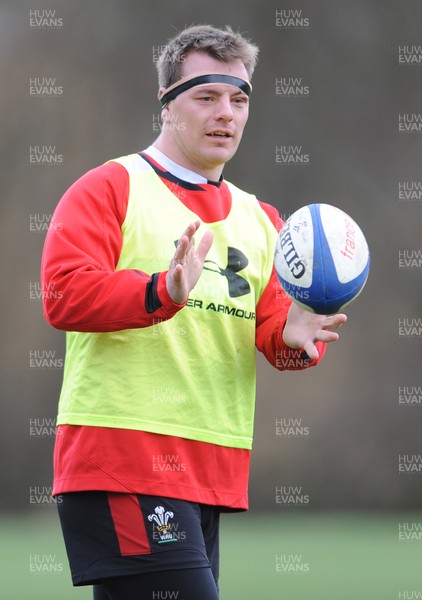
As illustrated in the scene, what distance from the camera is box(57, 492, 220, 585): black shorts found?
7.41ft

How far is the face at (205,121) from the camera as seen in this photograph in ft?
8.59

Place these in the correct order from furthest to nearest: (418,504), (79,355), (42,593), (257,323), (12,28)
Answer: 1. (12,28)
2. (418,504)
3. (42,593)
4. (257,323)
5. (79,355)

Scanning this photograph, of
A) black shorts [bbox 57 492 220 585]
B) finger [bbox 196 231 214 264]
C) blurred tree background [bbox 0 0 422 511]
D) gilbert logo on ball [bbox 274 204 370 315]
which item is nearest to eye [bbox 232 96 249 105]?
gilbert logo on ball [bbox 274 204 370 315]

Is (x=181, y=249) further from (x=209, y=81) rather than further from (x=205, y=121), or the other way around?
(x=209, y=81)

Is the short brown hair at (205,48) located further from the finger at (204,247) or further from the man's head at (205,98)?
the finger at (204,247)

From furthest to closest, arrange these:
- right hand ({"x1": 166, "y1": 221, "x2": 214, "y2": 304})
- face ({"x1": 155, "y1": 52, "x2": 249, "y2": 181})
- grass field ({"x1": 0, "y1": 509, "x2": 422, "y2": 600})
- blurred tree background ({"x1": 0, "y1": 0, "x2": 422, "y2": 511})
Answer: blurred tree background ({"x1": 0, "y1": 0, "x2": 422, "y2": 511})
grass field ({"x1": 0, "y1": 509, "x2": 422, "y2": 600})
face ({"x1": 155, "y1": 52, "x2": 249, "y2": 181})
right hand ({"x1": 166, "y1": 221, "x2": 214, "y2": 304})

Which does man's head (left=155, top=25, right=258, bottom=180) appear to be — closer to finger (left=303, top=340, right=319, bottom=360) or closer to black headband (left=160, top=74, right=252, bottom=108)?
black headband (left=160, top=74, right=252, bottom=108)

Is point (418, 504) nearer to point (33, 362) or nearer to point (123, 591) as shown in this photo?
point (33, 362)

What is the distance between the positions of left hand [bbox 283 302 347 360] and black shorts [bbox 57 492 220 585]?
493 mm

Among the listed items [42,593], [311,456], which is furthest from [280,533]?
[42,593]

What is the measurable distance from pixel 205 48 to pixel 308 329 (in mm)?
780

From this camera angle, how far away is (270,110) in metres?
7.29

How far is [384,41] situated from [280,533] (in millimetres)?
3543

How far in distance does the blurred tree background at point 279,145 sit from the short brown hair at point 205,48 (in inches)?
177
